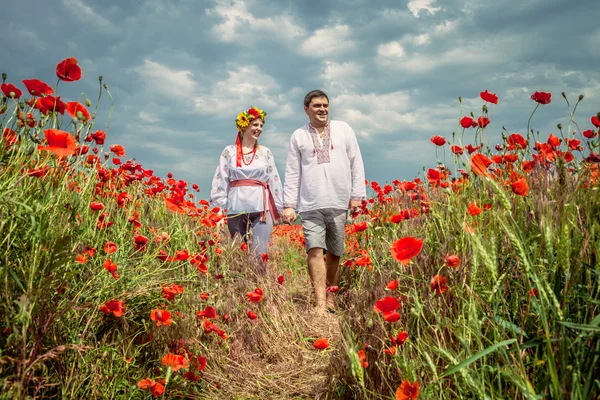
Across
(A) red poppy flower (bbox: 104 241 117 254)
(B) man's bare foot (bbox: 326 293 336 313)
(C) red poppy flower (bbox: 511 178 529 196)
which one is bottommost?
(B) man's bare foot (bbox: 326 293 336 313)

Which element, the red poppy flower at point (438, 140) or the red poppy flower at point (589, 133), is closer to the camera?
the red poppy flower at point (589, 133)

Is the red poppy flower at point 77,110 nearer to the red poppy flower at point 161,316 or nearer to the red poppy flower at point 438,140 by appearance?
the red poppy flower at point 161,316

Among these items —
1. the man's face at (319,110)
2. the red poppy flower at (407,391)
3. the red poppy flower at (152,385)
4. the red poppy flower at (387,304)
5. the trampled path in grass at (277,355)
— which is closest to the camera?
the red poppy flower at (407,391)

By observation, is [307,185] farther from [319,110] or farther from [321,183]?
[319,110]

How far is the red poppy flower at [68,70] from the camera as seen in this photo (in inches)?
94.5

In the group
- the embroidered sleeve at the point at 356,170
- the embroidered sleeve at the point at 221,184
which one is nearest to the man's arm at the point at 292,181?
the embroidered sleeve at the point at 356,170

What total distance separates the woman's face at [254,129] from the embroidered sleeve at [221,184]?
325mm

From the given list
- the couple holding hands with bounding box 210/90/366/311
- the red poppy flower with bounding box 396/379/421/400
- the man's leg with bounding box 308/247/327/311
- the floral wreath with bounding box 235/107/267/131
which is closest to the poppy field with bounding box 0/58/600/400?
the red poppy flower with bounding box 396/379/421/400

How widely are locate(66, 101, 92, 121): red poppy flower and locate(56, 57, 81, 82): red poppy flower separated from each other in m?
0.14

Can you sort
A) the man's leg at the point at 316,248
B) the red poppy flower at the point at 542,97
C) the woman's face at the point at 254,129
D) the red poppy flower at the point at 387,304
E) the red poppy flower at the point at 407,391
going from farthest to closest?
the woman's face at the point at 254,129, the man's leg at the point at 316,248, the red poppy flower at the point at 542,97, the red poppy flower at the point at 387,304, the red poppy flower at the point at 407,391

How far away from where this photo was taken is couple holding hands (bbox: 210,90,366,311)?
4.49 m

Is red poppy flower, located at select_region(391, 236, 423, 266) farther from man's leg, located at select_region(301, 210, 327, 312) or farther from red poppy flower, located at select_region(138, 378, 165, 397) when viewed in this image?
man's leg, located at select_region(301, 210, 327, 312)

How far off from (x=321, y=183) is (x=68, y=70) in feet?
8.40

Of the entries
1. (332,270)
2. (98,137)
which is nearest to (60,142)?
(98,137)
